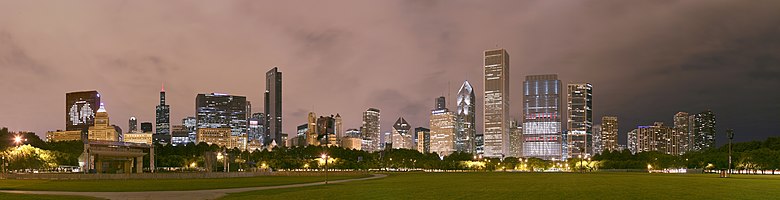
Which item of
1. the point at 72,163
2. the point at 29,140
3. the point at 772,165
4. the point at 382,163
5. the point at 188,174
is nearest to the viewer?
the point at 188,174

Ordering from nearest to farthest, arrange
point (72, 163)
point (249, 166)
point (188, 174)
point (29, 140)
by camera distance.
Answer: point (188, 174), point (29, 140), point (72, 163), point (249, 166)

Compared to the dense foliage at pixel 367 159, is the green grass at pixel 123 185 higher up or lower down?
higher up

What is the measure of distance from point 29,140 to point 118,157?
55.5 ft

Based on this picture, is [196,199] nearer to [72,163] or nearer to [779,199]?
[779,199]

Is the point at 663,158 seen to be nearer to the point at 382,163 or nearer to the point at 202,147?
the point at 382,163

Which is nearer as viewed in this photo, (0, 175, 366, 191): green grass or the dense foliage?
(0, 175, 366, 191): green grass

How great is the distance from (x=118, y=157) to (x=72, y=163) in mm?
20113

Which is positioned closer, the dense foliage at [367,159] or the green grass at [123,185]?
the green grass at [123,185]

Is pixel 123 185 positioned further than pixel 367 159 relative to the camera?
No

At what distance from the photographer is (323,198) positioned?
34375mm

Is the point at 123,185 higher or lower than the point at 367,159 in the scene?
higher

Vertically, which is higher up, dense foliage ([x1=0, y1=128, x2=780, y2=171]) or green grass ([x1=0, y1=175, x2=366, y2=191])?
green grass ([x1=0, y1=175, x2=366, y2=191])

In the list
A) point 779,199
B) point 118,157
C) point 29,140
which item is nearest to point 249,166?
point 118,157

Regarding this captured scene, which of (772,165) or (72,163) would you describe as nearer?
(772,165)
